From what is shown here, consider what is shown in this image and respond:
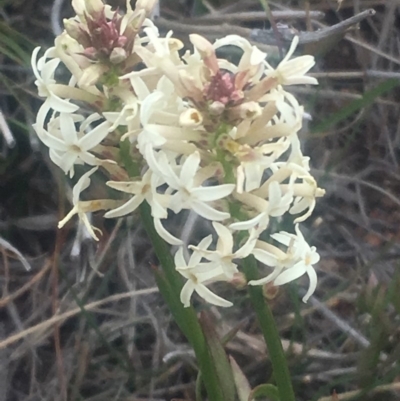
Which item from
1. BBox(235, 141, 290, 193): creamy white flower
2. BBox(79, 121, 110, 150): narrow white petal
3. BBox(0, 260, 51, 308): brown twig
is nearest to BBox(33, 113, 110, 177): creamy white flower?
BBox(79, 121, 110, 150): narrow white petal

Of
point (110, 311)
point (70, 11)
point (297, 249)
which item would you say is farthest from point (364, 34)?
point (297, 249)

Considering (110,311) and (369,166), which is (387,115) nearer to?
(369,166)

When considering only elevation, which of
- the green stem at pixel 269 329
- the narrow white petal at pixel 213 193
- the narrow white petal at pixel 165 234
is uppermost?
the narrow white petal at pixel 213 193

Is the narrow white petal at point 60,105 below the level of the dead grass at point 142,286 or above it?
above

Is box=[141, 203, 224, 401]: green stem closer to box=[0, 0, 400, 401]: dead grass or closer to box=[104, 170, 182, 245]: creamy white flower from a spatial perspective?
box=[104, 170, 182, 245]: creamy white flower

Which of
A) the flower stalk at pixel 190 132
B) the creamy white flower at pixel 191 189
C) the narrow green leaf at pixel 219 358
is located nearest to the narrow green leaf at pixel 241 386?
the narrow green leaf at pixel 219 358

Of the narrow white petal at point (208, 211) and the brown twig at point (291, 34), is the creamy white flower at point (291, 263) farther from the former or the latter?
the brown twig at point (291, 34)
